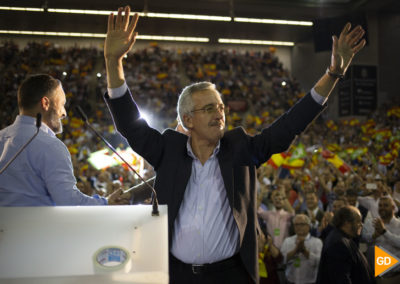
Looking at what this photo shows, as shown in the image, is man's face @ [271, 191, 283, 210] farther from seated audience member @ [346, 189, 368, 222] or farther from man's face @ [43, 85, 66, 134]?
man's face @ [43, 85, 66, 134]

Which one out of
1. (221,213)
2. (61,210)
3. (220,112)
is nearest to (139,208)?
(61,210)

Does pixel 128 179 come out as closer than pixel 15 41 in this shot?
Yes

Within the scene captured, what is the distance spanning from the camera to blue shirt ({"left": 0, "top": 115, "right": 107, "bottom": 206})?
1.45 metres

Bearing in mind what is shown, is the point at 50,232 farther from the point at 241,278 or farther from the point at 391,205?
the point at 391,205

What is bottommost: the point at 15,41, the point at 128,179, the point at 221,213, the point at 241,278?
the point at 128,179

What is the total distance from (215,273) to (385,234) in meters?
2.95

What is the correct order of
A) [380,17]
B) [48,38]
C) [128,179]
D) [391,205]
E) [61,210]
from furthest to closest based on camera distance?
1. [48,38]
2. [380,17]
3. [128,179]
4. [391,205]
5. [61,210]

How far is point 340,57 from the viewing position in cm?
156

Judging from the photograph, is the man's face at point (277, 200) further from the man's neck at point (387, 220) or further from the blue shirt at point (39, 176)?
the blue shirt at point (39, 176)

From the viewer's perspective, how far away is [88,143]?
1037 cm

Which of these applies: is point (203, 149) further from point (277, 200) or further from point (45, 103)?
point (277, 200)

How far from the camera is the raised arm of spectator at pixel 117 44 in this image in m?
1.36

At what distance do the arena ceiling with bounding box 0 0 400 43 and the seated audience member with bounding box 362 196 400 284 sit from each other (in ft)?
36.4

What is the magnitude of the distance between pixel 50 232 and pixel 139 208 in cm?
18
